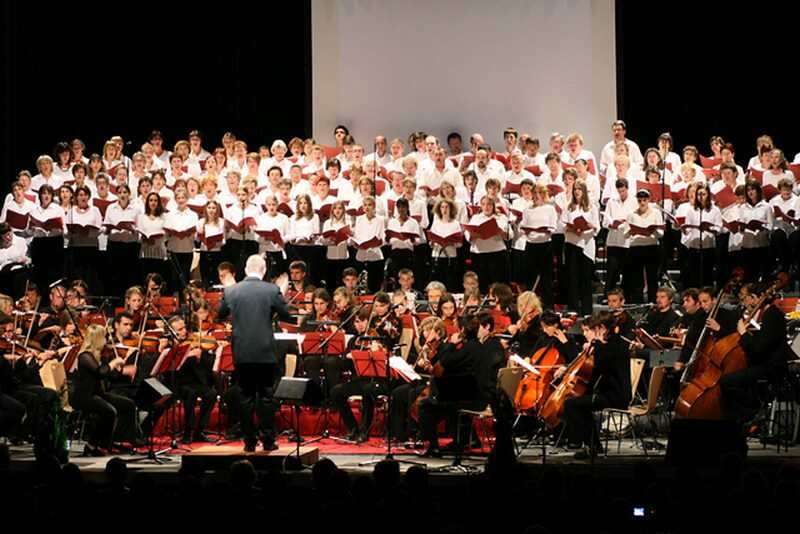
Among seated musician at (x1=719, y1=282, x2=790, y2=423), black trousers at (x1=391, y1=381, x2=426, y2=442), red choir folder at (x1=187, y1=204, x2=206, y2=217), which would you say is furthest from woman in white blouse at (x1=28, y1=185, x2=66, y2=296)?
seated musician at (x1=719, y1=282, x2=790, y2=423)

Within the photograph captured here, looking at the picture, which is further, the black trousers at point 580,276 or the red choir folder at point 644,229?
the black trousers at point 580,276

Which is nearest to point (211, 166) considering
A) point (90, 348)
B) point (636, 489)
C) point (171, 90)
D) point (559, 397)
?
point (171, 90)

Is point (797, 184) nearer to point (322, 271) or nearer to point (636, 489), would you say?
point (322, 271)

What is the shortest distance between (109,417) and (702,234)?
20.6 feet

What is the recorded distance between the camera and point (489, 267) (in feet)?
39.8

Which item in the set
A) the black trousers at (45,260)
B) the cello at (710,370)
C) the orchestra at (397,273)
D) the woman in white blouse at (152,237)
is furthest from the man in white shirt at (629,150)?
the black trousers at (45,260)

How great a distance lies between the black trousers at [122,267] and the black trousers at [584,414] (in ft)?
18.7

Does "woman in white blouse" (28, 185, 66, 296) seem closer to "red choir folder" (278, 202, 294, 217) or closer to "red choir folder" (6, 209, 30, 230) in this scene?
"red choir folder" (6, 209, 30, 230)

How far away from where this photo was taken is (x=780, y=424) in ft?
28.3

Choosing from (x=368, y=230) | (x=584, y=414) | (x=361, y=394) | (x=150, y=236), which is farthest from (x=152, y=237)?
(x=584, y=414)

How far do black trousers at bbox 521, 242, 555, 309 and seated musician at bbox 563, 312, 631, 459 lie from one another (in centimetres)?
328

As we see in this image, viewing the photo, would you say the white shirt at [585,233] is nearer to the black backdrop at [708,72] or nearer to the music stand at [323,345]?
the music stand at [323,345]

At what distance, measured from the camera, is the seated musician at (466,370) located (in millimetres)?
8680

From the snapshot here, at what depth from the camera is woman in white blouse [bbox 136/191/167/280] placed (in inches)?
474
